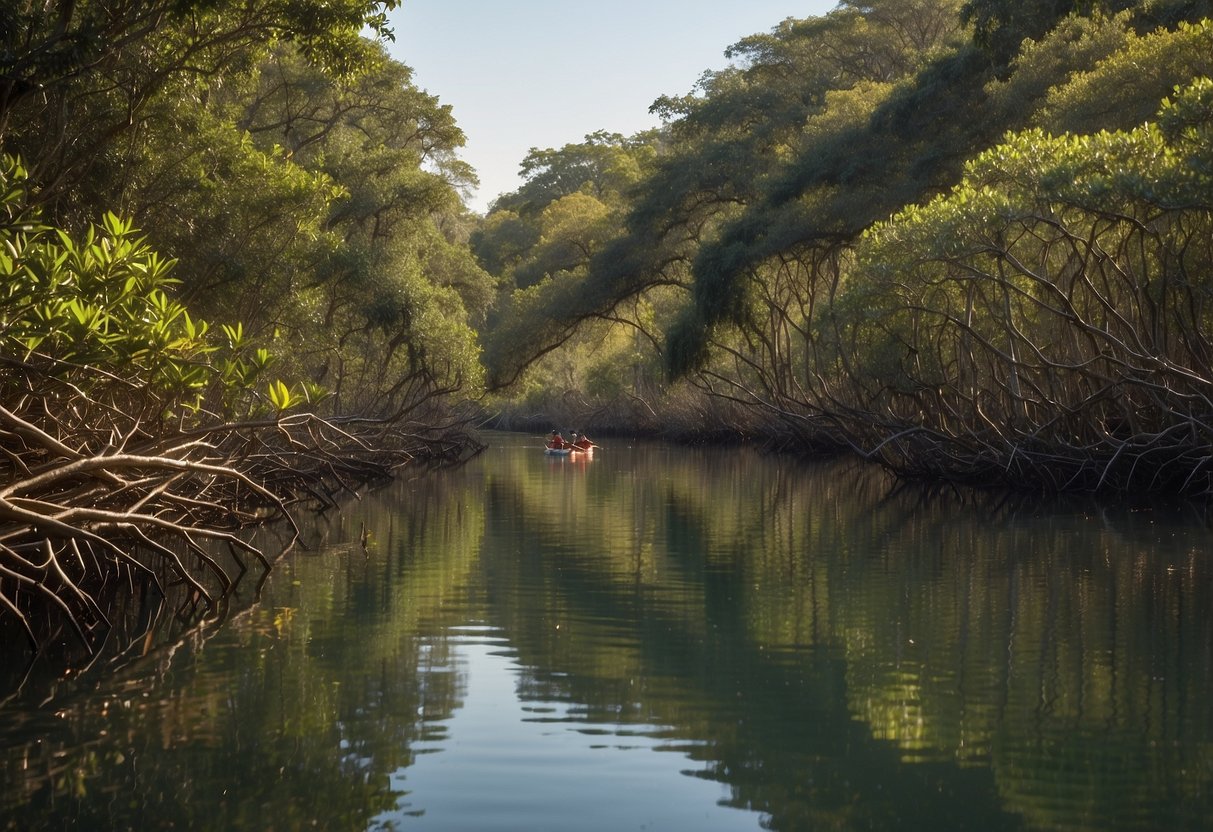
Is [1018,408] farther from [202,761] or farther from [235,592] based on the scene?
[202,761]

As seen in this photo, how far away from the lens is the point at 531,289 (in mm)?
33031

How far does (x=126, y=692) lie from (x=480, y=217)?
64.9 metres

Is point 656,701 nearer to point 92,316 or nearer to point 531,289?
point 92,316

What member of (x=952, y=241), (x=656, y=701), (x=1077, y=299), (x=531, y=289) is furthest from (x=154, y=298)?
(x=531, y=289)

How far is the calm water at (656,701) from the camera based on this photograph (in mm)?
4773

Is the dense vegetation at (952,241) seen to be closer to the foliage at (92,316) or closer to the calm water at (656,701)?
the calm water at (656,701)

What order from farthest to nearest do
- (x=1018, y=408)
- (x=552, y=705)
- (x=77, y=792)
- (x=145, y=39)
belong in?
(x=1018, y=408) < (x=145, y=39) < (x=552, y=705) < (x=77, y=792)

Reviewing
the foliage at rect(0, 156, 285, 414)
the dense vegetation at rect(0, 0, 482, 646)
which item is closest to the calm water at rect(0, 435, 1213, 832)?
the dense vegetation at rect(0, 0, 482, 646)

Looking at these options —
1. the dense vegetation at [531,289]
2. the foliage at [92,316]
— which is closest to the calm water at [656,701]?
the dense vegetation at [531,289]

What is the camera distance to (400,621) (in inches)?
327

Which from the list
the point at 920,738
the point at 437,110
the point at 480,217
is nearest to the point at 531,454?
the point at 437,110

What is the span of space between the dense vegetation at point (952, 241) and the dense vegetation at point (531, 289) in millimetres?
71

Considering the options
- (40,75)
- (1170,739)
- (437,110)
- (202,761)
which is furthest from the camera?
(437,110)

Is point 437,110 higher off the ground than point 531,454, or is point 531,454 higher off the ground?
point 437,110
